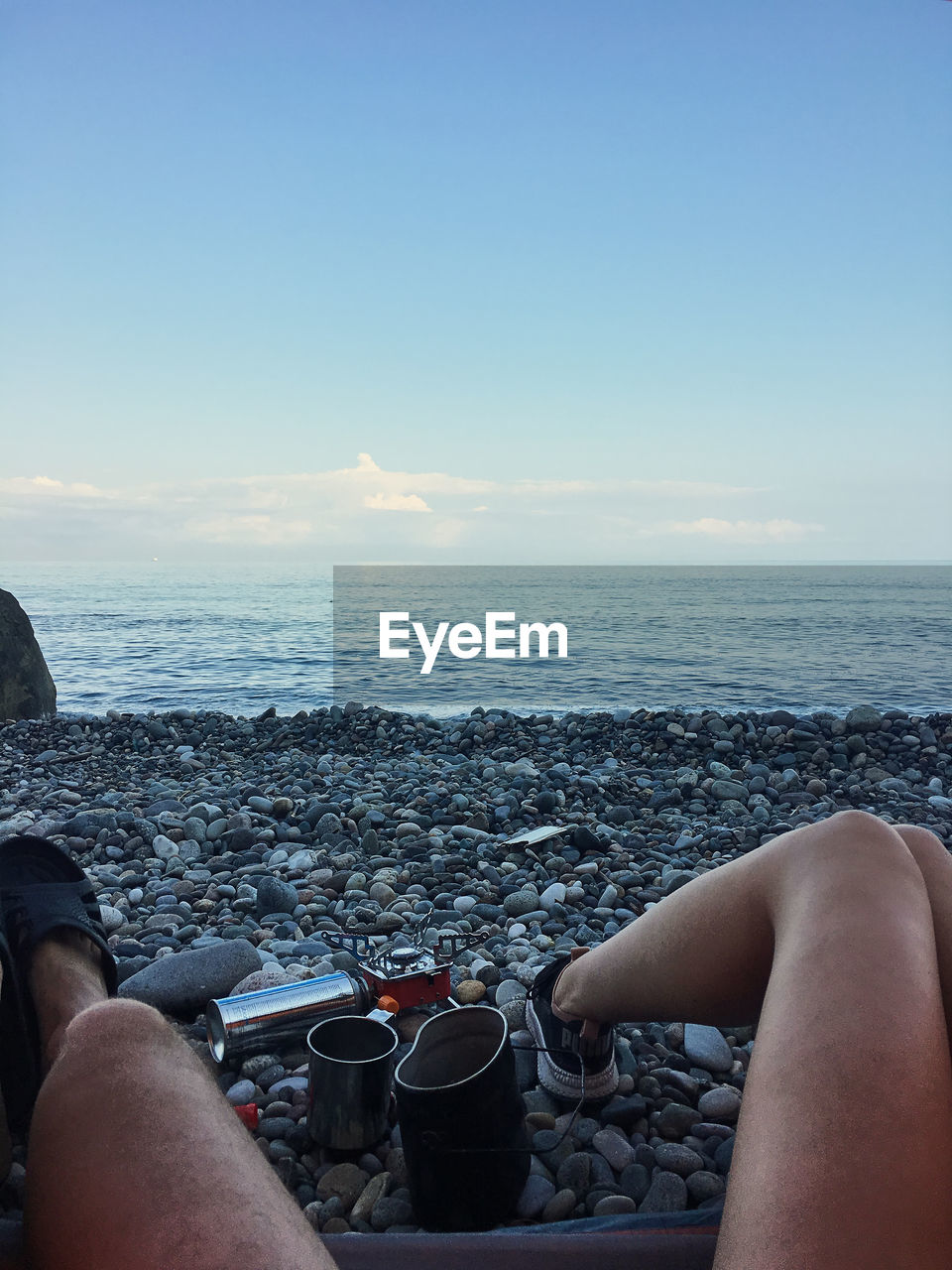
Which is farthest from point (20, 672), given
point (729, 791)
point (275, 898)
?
point (729, 791)

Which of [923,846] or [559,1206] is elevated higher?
[923,846]

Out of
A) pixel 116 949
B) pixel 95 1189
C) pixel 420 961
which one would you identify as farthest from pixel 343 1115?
pixel 116 949

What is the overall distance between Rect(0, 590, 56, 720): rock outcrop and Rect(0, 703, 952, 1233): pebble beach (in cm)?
94

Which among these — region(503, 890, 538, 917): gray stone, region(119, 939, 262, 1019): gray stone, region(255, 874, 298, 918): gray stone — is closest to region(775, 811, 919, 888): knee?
region(119, 939, 262, 1019): gray stone


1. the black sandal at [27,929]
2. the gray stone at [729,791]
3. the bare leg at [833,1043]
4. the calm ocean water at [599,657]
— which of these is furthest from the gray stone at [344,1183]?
the calm ocean water at [599,657]

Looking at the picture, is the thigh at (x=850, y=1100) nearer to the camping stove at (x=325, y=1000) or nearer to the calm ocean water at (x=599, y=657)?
the camping stove at (x=325, y=1000)

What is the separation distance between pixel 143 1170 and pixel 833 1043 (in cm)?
78

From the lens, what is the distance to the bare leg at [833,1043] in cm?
86

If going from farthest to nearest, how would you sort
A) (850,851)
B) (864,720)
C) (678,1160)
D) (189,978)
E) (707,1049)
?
(864,720) → (189,978) → (707,1049) → (678,1160) → (850,851)

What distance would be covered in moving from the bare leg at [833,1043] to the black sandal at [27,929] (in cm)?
122

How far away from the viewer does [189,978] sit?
2299 millimetres

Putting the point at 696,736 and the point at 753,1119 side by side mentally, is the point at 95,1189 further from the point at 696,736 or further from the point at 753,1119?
the point at 696,736

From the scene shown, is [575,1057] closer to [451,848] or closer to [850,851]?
[850,851]

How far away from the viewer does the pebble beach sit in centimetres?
170
